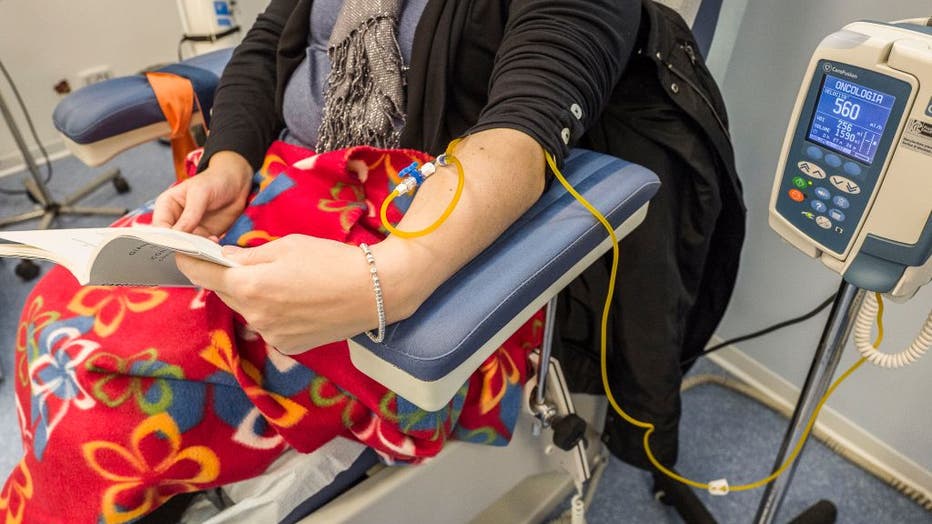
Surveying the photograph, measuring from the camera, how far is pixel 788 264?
1289 millimetres

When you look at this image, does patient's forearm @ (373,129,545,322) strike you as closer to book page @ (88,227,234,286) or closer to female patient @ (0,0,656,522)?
female patient @ (0,0,656,522)

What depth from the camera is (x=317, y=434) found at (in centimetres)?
76

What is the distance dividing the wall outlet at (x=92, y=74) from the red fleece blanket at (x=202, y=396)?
2021 millimetres

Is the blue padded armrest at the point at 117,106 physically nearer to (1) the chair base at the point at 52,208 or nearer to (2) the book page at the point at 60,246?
(2) the book page at the point at 60,246

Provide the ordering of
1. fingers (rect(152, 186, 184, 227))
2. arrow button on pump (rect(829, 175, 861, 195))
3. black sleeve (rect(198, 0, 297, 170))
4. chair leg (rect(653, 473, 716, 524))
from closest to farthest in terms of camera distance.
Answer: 1. arrow button on pump (rect(829, 175, 861, 195))
2. fingers (rect(152, 186, 184, 227))
3. black sleeve (rect(198, 0, 297, 170))
4. chair leg (rect(653, 473, 716, 524))

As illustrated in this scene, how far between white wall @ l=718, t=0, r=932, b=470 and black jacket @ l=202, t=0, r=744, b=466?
343 mm

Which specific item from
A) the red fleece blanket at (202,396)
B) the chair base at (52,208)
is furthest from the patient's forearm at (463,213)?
the chair base at (52,208)

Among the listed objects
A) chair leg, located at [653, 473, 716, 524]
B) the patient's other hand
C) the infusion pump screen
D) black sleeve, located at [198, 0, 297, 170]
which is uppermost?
the infusion pump screen

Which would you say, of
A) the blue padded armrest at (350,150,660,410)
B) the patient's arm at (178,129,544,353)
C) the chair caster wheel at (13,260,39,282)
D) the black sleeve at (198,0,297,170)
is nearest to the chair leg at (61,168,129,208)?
the chair caster wheel at (13,260,39,282)

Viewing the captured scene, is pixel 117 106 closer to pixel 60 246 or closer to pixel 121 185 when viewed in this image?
pixel 60 246

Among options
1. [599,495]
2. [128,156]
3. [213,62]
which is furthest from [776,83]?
[128,156]

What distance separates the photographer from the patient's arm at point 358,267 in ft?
1.88

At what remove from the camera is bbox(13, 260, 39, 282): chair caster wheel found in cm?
188

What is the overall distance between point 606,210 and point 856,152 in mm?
243
